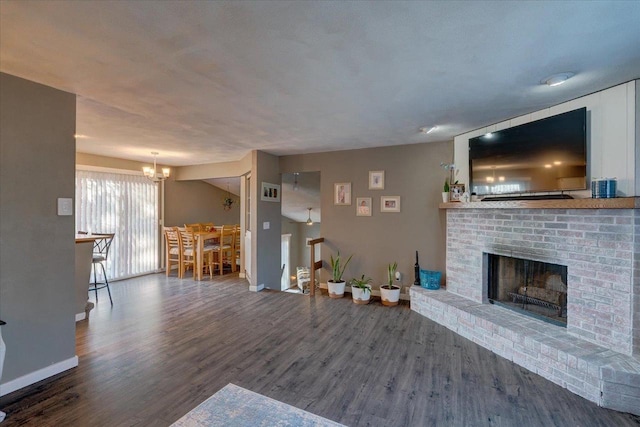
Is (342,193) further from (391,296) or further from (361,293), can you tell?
(391,296)

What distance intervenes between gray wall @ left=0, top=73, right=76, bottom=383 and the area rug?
1485mm

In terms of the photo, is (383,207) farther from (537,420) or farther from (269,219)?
(537,420)

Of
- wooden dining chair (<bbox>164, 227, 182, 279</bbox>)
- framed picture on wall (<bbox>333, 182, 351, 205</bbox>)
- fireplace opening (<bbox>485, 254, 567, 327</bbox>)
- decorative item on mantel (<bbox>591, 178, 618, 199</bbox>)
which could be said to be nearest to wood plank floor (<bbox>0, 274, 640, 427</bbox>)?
fireplace opening (<bbox>485, 254, 567, 327</bbox>)

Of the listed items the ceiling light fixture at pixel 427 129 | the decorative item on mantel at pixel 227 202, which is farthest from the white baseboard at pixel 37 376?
the decorative item on mantel at pixel 227 202

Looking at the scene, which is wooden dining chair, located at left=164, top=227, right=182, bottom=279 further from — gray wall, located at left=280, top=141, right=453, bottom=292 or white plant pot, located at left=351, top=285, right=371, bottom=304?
white plant pot, located at left=351, top=285, right=371, bottom=304

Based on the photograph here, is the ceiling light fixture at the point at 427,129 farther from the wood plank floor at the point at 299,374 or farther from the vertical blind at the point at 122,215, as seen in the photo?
the vertical blind at the point at 122,215

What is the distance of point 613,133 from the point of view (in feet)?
7.50

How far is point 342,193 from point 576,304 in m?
3.16

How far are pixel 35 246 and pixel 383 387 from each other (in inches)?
113

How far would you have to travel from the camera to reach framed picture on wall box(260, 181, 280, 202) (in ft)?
15.9

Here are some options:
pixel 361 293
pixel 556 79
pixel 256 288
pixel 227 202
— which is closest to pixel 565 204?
pixel 556 79

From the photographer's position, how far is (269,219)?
5.05m

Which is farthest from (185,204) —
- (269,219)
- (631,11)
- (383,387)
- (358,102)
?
(631,11)

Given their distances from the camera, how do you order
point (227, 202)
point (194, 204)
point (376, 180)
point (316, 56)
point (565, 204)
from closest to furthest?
point (316, 56) → point (565, 204) → point (376, 180) → point (194, 204) → point (227, 202)
